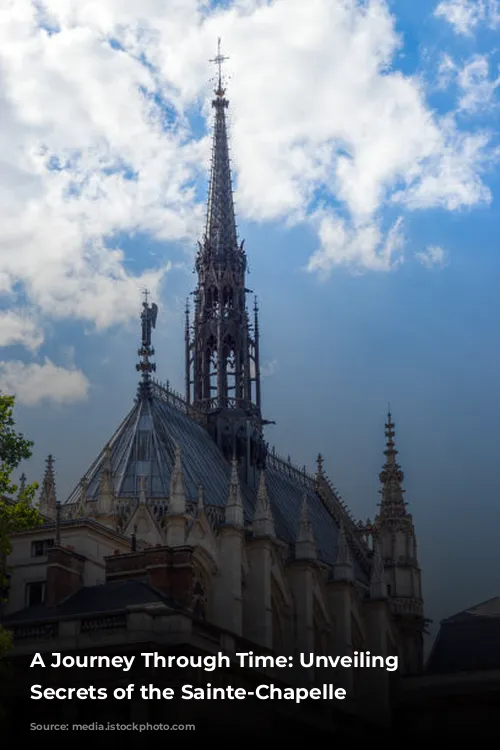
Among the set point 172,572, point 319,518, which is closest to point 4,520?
point 172,572

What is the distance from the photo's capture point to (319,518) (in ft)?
273

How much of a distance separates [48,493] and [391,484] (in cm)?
3180

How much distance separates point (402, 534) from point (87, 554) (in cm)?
4076

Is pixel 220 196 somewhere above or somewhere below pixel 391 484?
above

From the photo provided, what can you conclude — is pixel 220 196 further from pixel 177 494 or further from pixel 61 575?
pixel 61 575

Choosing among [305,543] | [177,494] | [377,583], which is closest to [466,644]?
[377,583]

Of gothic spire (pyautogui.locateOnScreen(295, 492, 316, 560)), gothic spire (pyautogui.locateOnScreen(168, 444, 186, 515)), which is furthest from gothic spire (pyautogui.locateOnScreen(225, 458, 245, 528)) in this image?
gothic spire (pyautogui.locateOnScreen(295, 492, 316, 560))

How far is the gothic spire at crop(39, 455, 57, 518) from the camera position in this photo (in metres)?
61.9

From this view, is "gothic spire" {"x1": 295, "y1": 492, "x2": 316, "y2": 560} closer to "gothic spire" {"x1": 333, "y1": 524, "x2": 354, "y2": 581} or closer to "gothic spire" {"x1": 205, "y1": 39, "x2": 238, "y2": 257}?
"gothic spire" {"x1": 333, "y1": 524, "x2": 354, "y2": 581}

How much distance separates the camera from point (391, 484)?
290 ft

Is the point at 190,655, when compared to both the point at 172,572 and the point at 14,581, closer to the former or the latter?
the point at 172,572

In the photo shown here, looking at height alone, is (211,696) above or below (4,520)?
below

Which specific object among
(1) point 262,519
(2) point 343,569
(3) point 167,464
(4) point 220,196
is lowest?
(2) point 343,569

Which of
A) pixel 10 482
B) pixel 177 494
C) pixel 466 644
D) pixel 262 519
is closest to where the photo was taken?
pixel 10 482
